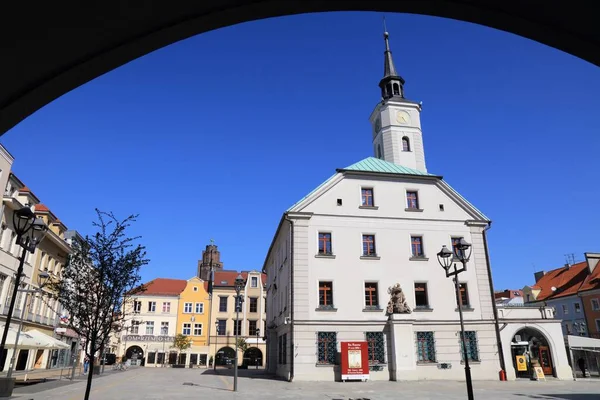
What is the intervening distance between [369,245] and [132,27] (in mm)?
29953

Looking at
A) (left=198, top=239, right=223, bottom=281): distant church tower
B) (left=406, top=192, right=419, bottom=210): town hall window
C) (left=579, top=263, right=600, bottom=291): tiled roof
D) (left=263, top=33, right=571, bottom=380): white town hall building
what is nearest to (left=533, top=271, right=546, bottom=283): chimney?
(left=579, top=263, right=600, bottom=291): tiled roof

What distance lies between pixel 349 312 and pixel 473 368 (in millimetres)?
9219

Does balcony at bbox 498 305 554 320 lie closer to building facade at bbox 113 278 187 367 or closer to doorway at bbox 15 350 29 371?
doorway at bbox 15 350 29 371

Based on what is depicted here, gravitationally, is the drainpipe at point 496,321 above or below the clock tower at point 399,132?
below

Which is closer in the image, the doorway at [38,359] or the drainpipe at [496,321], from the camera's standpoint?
the drainpipe at [496,321]

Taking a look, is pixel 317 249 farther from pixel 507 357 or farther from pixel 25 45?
pixel 25 45

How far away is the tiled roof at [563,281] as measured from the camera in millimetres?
56781

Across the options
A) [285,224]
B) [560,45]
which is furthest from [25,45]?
[285,224]

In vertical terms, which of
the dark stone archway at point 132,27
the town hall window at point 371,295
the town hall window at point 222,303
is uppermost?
the town hall window at point 222,303

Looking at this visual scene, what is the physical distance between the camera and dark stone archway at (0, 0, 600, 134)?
2.37 metres

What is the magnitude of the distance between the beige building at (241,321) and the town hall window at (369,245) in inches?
1500

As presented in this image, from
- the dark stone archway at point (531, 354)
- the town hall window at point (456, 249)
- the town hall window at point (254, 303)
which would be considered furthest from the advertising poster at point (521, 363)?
the town hall window at point (254, 303)

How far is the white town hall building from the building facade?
38882 mm

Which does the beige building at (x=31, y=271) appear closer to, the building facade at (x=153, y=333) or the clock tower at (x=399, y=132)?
the building facade at (x=153, y=333)
